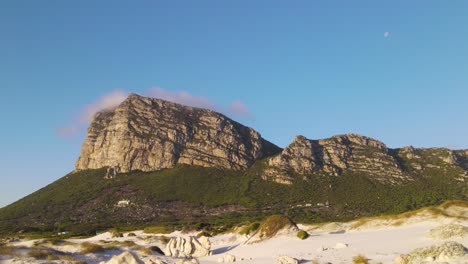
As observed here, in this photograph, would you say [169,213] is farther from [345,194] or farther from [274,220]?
[274,220]

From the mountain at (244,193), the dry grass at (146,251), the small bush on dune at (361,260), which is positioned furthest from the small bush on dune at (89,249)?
the mountain at (244,193)

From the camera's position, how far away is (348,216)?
439 feet

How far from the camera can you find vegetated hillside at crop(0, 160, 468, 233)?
474 feet

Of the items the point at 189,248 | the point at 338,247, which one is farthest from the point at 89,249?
the point at 338,247

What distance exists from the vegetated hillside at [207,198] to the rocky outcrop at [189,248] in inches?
3832

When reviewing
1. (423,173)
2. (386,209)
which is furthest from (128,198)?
(423,173)

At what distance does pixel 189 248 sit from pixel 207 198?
137655 mm

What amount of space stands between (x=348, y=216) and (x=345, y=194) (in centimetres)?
3320

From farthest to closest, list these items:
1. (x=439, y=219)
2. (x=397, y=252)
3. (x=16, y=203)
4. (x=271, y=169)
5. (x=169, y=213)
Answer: (x=271, y=169), (x=16, y=203), (x=169, y=213), (x=439, y=219), (x=397, y=252)

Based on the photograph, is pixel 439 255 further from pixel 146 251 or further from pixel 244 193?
pixel 244 193

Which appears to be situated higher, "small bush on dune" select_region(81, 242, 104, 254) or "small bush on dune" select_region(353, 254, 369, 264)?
"small bush on dune" select_region(81, 242, 104, 254)

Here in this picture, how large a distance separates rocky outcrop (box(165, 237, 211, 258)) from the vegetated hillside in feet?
319

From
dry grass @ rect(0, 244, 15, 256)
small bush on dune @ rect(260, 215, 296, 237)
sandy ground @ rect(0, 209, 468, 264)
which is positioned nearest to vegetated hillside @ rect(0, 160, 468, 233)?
small bush on dune @ rect(260, 215, 296, 237)

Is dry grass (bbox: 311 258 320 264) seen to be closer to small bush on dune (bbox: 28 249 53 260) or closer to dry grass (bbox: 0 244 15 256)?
small bush on dune (bbox: 28 249 53 260)
